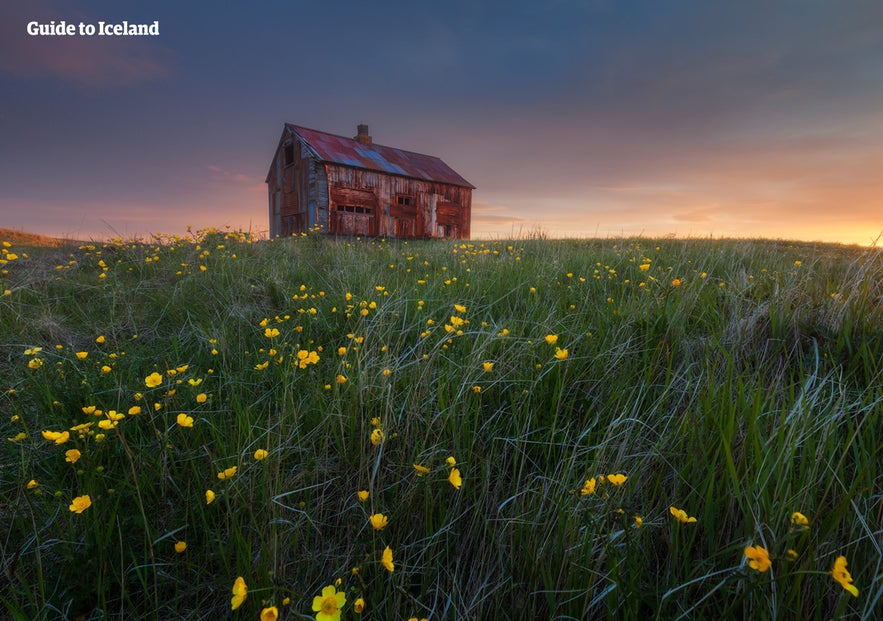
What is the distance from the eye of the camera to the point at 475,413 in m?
1.88

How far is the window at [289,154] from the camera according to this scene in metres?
18.9

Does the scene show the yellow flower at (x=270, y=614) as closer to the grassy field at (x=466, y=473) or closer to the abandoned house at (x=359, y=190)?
the grassy field at (x=466, y=473)

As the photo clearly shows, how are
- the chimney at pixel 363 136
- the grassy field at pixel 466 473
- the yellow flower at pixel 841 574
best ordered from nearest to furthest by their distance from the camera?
the yellow flower at pixel 841 574
the grassy field at pixel 466 473
the chimney at pixel 363 136

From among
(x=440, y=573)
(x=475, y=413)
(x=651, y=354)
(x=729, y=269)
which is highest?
(x=729, y=269)

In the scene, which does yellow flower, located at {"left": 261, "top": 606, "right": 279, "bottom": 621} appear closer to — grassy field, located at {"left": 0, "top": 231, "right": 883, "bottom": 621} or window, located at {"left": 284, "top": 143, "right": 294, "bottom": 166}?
grassy field, located at {"left": 0, "top": 231, "right": 883, "bottom": 621}

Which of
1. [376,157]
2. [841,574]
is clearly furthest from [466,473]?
[376,157]

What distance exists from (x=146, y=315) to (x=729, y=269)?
646cm

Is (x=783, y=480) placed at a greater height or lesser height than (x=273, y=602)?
greater

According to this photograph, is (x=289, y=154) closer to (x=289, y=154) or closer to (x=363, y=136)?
(x=289, y=154)

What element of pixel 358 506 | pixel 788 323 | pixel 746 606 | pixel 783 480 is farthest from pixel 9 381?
pixel 788 323

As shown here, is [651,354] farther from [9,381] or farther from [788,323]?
[9,381]

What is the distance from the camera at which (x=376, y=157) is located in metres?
20.1

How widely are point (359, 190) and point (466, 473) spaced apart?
18385 mm

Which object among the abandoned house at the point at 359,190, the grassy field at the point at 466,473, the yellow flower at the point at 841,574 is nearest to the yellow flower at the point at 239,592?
the grassy field at the point at 466,473
